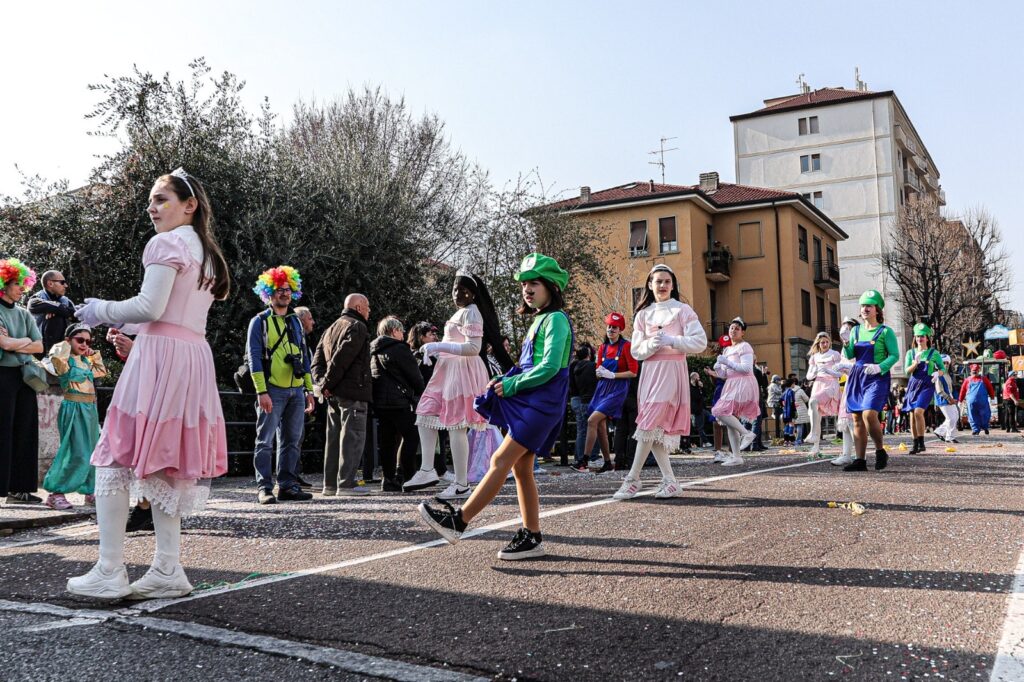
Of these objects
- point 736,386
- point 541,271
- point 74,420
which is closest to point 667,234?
point 736,386

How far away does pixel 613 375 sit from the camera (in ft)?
40.3

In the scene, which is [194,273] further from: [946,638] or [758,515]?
[758,515]

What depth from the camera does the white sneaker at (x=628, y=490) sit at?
7984mm

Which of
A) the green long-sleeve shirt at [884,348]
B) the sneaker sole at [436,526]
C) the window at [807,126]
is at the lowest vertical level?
the sneaker sole at [436,526]

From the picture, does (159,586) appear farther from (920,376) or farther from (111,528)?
(920,376)

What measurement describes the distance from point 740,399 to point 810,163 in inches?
2174

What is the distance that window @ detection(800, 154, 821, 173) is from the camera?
64125mm

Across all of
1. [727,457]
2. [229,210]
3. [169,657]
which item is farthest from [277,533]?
[229,210]

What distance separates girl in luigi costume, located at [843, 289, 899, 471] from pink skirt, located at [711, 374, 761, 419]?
2.71m

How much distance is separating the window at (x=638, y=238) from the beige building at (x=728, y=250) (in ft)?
0.17

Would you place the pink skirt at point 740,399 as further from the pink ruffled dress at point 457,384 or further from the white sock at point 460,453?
the white sock at point 460,453

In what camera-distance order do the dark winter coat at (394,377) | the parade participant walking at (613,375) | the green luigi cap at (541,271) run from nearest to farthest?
1. the green luigi cap at (541,271)
2. the dark winter coat at (394,377)
3. the parade participant walking at (613,375)

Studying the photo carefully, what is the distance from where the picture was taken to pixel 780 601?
4.10 meters

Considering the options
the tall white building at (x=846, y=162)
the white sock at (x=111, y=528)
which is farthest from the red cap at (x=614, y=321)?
the tall white building at (x=846, y=162)
